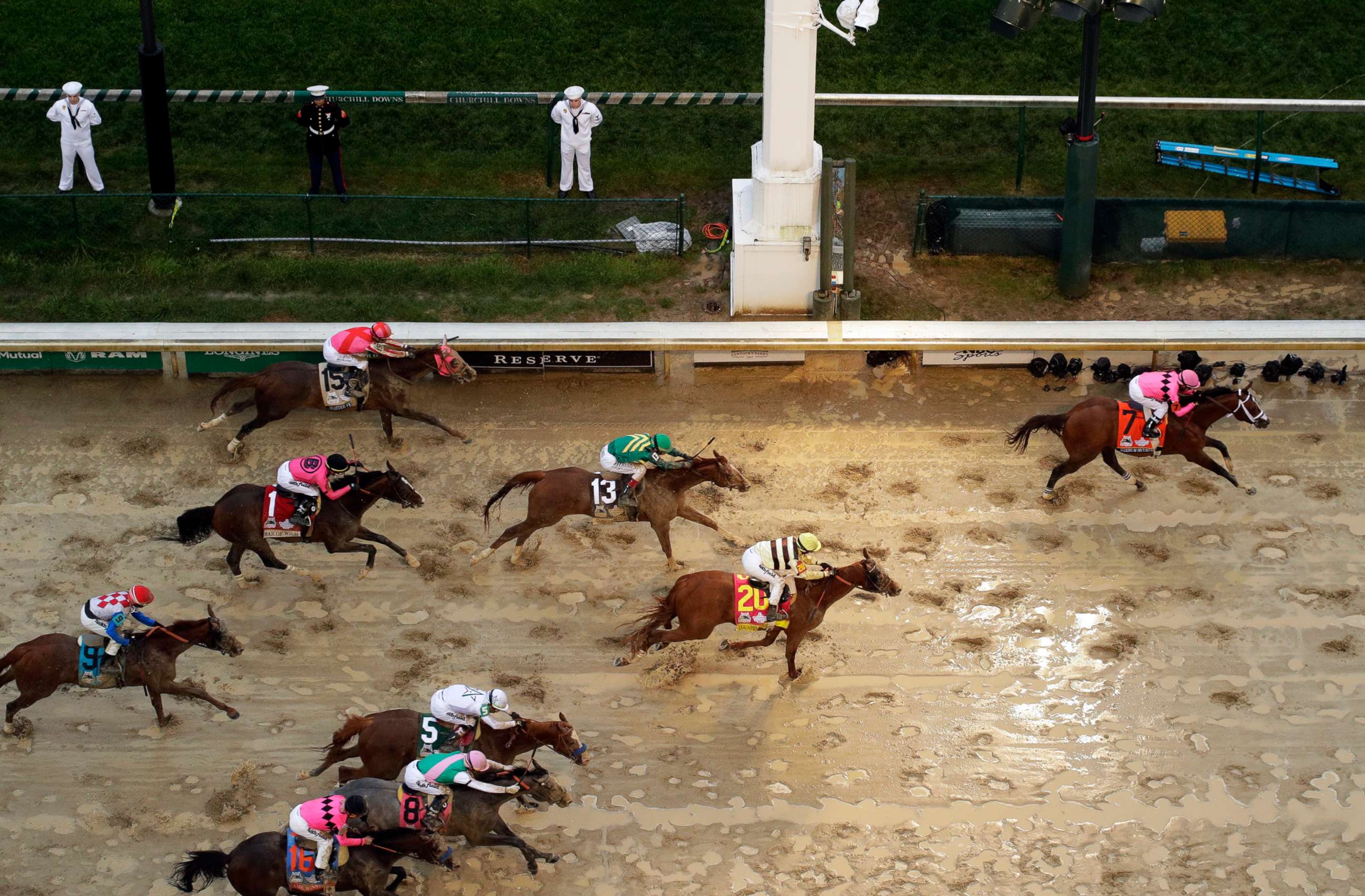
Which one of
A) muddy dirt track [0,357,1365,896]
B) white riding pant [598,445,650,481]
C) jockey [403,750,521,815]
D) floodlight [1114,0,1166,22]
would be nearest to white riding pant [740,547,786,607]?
muddy dirt track [0,357,1365,896]

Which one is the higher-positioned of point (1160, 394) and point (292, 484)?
point (1160, 394)

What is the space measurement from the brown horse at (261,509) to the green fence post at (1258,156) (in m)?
11.7

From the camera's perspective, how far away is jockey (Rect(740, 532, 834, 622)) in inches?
555

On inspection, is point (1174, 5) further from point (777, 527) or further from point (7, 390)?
point (7, 390)

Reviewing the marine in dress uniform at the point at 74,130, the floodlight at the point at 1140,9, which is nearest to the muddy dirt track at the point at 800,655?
the marine in dress uniform at the point at 74,130

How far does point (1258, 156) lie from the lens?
21.4m

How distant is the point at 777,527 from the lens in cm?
1691

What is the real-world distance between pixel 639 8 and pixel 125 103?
22.6 ft

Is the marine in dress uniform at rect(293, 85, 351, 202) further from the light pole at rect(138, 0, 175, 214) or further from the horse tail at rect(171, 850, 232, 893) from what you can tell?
the horse tail at rect(171, 850, 232, 893)

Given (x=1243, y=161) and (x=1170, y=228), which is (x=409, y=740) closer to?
(x=1170, y=228)

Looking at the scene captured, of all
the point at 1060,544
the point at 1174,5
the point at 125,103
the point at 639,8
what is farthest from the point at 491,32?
the point at 1060,544

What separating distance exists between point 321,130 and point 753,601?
31.4 feet

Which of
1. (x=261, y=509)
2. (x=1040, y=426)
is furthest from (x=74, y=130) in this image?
(x=1040, y=426)

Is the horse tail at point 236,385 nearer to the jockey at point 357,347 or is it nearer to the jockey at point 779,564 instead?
the jockey at point 357,347
